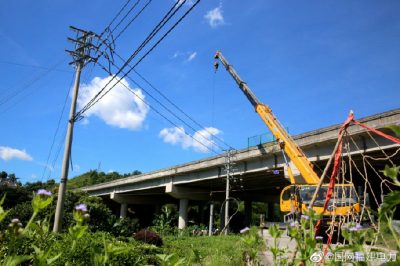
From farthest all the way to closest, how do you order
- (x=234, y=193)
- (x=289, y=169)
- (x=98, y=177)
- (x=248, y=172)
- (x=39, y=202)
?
(x=98, y=177) → (x=234, y=193) → (x=248, y=172) → (x=289, y=169) → (x=39, y=202)

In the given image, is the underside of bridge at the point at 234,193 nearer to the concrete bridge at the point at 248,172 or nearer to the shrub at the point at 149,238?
the concrete bridge at the point at 248,172

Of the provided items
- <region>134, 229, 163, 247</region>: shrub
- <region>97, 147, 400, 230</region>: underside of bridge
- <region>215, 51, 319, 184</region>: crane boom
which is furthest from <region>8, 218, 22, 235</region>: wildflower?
<region>97, 147, 400, 230</region>: underside of bridge

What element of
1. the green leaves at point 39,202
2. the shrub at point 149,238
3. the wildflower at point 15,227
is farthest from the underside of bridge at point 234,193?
the wildflower at point 15,227

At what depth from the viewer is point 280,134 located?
2373 cm

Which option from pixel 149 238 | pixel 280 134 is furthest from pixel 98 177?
pixel 149 238

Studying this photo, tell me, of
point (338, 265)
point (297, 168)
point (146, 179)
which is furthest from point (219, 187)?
point (338, 265)

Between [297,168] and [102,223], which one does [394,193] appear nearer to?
[297,168]

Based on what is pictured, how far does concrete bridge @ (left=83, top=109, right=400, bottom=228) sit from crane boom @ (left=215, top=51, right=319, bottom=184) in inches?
33.5

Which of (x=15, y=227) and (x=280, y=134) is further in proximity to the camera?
(x=280, y=134)

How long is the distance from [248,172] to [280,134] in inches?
304

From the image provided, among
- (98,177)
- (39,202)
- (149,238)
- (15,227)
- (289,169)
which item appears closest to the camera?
(15,227)

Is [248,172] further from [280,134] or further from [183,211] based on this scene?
[183,211]

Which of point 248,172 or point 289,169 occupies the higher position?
point 248,172

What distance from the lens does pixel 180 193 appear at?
135 feet
